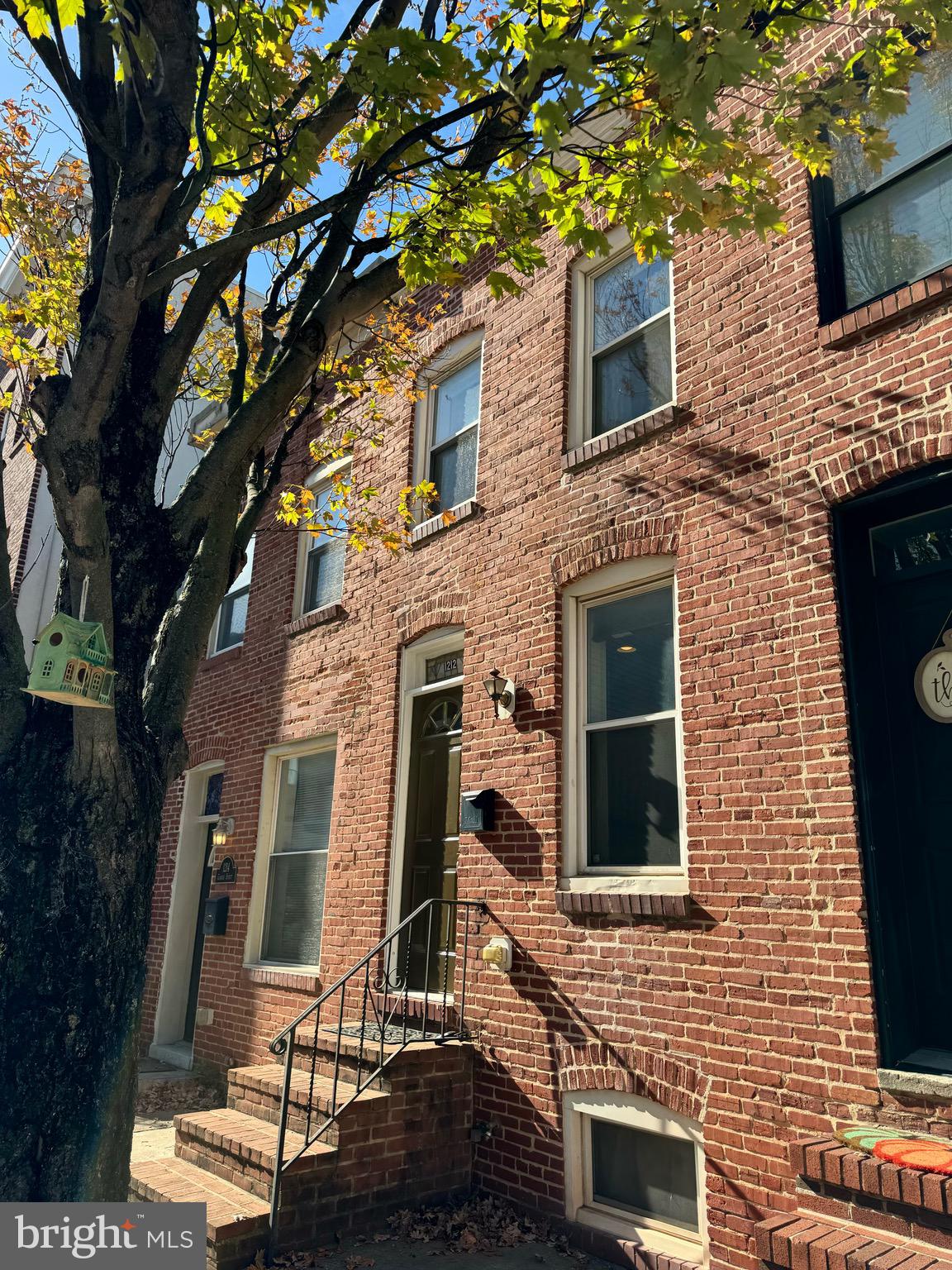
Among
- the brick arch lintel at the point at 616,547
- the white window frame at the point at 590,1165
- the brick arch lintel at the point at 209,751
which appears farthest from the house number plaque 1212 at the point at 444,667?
the brick arch lintel at the point at 209,751

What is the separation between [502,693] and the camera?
679 centimetres

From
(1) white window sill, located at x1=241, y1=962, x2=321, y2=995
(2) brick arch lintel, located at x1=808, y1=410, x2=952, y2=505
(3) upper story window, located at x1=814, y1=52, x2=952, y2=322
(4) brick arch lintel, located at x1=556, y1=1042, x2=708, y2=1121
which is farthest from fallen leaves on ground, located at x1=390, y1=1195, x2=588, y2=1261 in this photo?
(3) upper story window, located at x1=814, y1=52, x2=952, y2=322

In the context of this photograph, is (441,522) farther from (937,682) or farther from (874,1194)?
(874,1194)

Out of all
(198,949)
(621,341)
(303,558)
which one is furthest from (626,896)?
(198,949)

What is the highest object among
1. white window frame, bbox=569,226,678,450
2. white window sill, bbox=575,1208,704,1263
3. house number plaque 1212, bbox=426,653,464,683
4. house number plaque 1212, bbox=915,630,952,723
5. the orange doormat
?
white window frame, bbox=569,226,678,450

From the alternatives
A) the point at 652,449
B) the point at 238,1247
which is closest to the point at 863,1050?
the point at 238,1247

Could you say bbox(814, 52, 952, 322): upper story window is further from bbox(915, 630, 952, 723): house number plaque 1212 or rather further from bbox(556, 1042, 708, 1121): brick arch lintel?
bbox(556, 1042, 708, 1121): brick arch lintel

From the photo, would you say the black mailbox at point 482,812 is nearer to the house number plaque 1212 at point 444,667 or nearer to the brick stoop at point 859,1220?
the house number plaque 1212 at point 444,667

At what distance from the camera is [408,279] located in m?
4.77

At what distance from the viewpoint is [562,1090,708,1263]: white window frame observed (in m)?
4.95

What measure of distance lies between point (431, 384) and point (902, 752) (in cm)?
584

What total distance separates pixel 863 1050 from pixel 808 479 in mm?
2877

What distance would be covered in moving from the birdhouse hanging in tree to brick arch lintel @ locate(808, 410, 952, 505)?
3704 millimetres

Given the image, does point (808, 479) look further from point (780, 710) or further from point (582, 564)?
point (582, 564)
